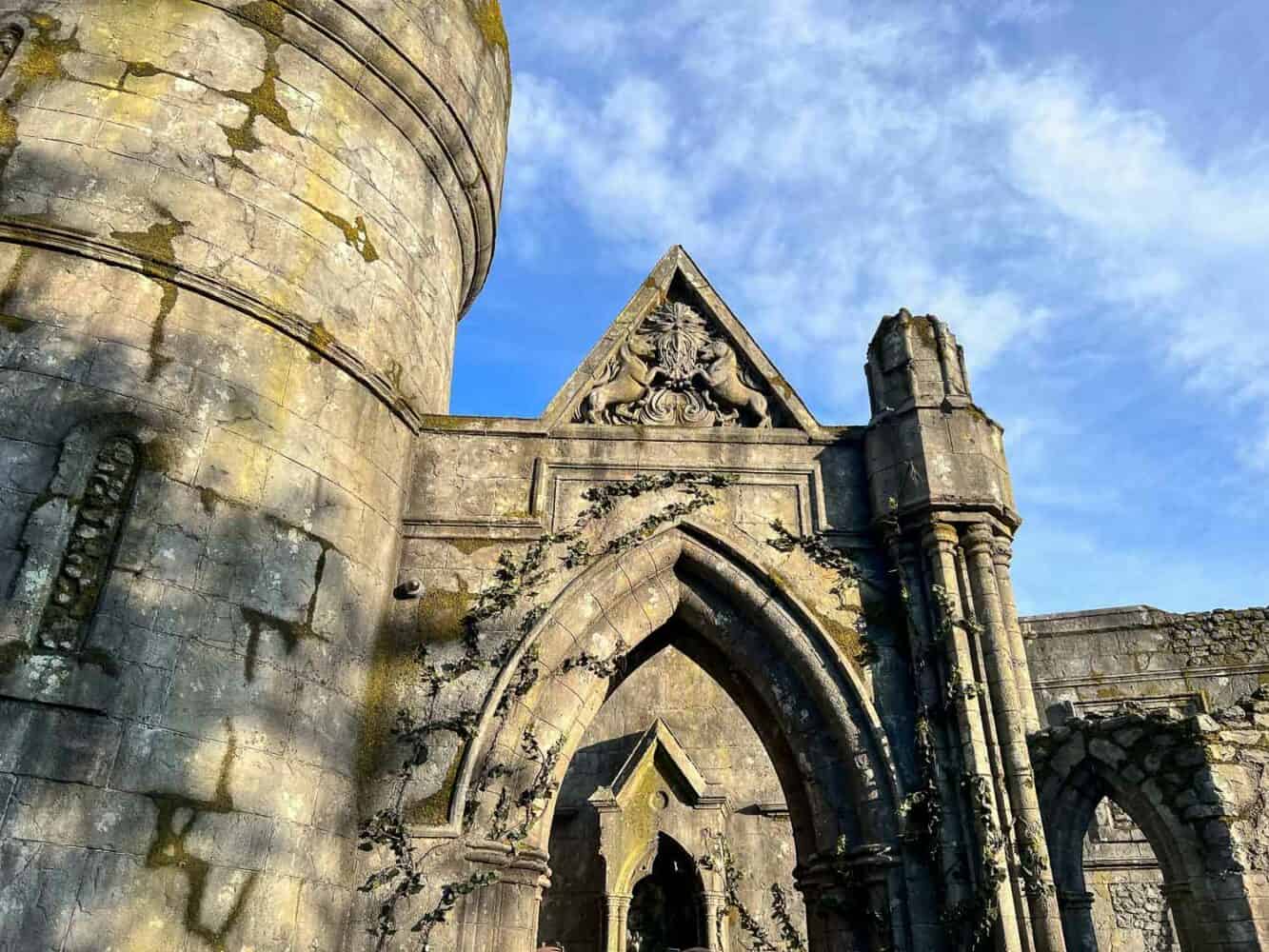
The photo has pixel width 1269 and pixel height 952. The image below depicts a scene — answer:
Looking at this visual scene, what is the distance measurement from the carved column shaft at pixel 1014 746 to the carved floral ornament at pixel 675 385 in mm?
2249

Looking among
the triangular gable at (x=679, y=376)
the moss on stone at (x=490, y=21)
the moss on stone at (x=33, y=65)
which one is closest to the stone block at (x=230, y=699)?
the triangular gable at (x=679, y=376)

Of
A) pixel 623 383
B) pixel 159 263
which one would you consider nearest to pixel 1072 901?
pixel 623 383

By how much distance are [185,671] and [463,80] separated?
5981 millimetres

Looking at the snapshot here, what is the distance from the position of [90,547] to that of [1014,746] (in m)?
6.16

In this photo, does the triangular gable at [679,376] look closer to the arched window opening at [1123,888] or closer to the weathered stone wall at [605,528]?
the weathered stone wall at [605,528]

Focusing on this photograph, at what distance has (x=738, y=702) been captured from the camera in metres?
8.18

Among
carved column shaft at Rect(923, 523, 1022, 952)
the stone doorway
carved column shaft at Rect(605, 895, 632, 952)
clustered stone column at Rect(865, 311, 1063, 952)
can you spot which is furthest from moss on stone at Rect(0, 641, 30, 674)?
the stone doorway

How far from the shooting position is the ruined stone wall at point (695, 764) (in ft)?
38.7

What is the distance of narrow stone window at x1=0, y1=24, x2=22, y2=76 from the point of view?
21.1 feet

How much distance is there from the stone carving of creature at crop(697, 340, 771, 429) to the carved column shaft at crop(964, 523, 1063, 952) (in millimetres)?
2117

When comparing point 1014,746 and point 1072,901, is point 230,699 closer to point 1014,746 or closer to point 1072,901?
point 1014,746

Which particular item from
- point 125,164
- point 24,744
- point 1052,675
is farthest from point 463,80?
point 1052,675

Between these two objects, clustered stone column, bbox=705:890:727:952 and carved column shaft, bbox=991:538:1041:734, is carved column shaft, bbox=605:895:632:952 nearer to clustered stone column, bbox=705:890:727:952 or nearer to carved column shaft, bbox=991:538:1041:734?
clustered stone column, bbox=705:890:727:952

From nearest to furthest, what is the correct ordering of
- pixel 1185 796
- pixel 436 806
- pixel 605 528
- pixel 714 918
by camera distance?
pixel 436 806 → pixel 1185 796 → pixel 605 528 → pixel 714 918
